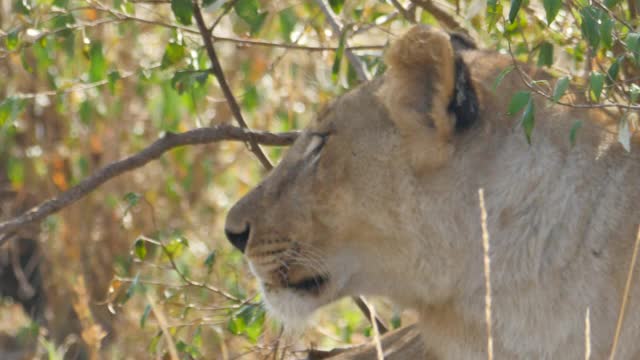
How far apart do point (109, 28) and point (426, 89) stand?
10.4 ft

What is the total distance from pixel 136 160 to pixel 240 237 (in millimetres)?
527

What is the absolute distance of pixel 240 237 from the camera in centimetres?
287


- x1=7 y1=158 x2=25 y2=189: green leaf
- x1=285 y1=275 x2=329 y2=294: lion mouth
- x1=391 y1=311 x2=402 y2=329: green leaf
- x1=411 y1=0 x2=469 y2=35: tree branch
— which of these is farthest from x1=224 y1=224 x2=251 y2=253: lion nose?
x1=7 y1=158 x2=25 y2=189: green leaf

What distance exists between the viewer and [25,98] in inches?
143

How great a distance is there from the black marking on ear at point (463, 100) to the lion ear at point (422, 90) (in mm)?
14

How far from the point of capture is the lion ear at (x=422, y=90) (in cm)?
259

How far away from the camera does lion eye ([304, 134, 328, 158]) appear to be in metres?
2.86

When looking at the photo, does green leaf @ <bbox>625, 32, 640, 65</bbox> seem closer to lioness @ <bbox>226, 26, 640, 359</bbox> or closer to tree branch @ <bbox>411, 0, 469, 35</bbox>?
lioness @ <bbox>226, 26, 640, 359</bbox>

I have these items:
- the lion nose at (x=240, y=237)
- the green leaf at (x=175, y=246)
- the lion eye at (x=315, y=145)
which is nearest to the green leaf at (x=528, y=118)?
the lion eye at (x=315, y=145)

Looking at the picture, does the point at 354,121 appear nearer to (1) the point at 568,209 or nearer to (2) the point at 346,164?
(2) the point at 346,164

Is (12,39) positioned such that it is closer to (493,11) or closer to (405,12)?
(405,12)

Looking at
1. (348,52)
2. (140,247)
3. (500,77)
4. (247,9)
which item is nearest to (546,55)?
(348,52)

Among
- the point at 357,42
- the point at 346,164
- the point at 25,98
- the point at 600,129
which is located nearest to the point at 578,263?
the point at 600,129

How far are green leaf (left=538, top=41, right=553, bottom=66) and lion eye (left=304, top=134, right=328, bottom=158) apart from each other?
2.27 feet
